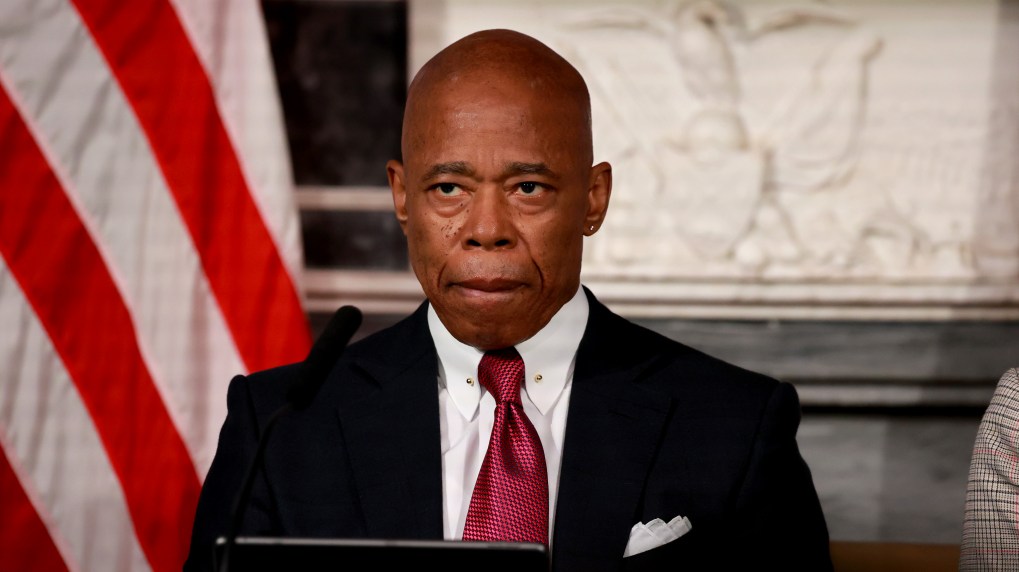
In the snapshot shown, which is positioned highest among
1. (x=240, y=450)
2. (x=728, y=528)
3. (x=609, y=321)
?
(x=609, y=321)

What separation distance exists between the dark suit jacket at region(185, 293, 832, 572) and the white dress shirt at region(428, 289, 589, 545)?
27 millimetres

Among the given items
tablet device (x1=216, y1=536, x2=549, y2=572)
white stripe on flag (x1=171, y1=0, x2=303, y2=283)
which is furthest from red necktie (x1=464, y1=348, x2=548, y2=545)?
white stripe on flag (x1=171, y1=0, x2=303, y2=283)

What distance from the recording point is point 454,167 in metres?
1.47

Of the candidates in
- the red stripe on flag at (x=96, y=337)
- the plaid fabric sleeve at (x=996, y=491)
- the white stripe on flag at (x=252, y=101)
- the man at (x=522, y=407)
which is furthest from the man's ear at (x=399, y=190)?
the plaid fabric sleeve at (x=996, y=491)

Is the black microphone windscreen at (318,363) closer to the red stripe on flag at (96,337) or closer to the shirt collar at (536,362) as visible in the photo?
the shirt collar at (536,362)

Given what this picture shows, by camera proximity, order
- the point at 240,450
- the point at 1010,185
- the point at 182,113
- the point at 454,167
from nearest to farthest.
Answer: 1. the point at 454,167
2. the point at 240,450
3. the point at 182,113
4. the point at 1010,185

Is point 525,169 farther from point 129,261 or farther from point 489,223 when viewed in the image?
point 129,261

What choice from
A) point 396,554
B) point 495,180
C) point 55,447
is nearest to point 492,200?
point 495,180

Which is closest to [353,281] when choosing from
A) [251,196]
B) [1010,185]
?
[251,196]

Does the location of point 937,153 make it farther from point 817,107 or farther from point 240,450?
point 240,450

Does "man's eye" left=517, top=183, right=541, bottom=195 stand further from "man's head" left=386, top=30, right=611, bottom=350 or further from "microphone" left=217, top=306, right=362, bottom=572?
"microphone" left=217, top=306, right=362, bottom=572

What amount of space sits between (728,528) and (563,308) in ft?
1.16

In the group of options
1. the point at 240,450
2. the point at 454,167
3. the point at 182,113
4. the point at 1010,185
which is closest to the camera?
the point at 454,167

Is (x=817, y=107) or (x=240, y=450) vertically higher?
(x=817, y=107)
